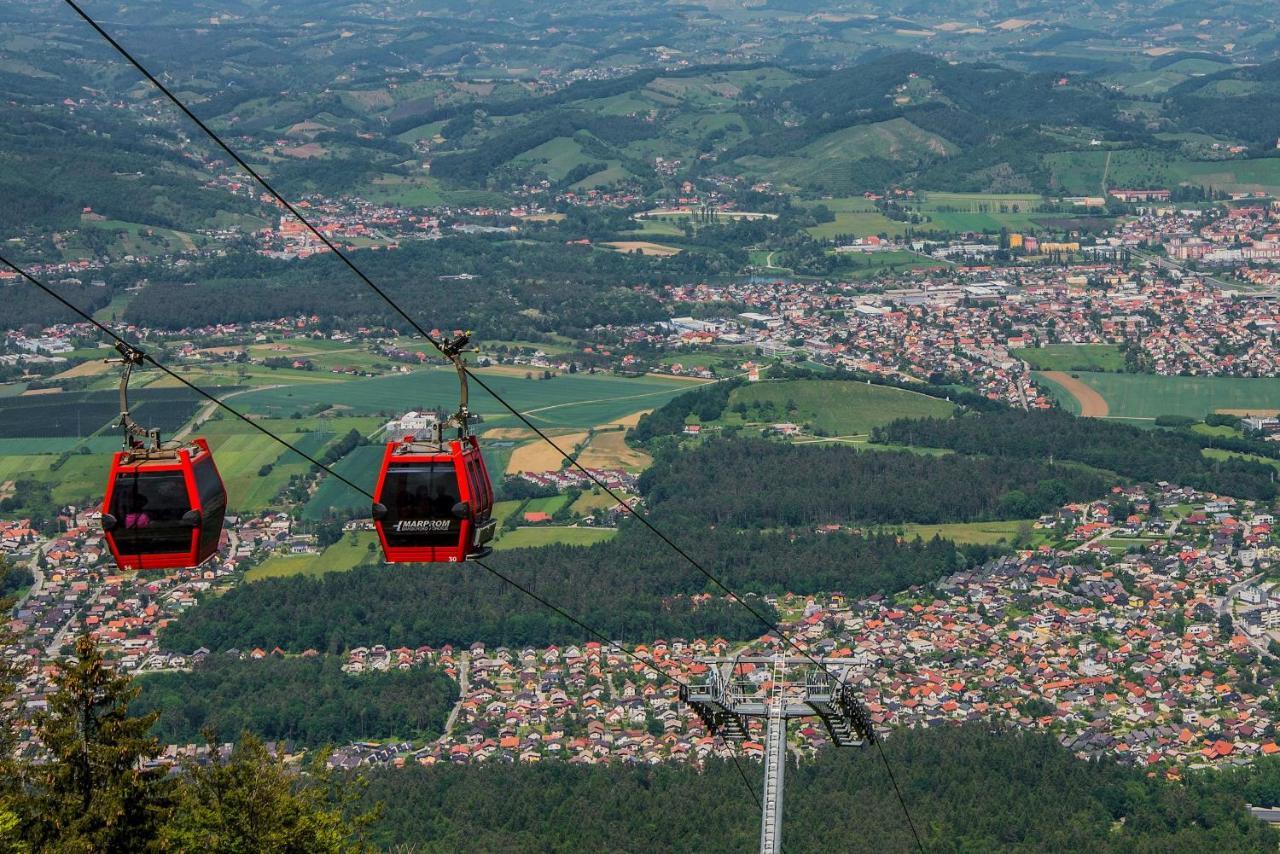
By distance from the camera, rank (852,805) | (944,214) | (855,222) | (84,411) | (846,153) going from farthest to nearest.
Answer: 1. (846,153)
2. (944,214)
3. (855,222)
4. (84,411)
5. (852,805)

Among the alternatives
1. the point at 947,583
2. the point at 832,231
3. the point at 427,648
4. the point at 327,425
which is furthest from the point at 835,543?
the point at 832,231

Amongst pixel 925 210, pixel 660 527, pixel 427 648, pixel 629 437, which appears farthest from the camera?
pixel 925 210

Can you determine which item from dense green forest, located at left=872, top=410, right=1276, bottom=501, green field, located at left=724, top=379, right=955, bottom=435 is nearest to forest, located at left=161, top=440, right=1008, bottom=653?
dense green forest, located at left=872, top=410, right=1276, bottom=501

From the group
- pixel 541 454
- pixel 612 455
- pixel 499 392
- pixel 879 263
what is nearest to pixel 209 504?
pixel 541 454

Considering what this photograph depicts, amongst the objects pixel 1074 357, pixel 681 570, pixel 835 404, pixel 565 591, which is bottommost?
pixel 1074 357

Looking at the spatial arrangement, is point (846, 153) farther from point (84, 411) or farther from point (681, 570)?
point (681, 570)

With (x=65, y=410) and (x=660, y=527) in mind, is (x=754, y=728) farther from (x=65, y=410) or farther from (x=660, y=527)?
(x=65, y=410)

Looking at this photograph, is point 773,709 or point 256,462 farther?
point 256,462
